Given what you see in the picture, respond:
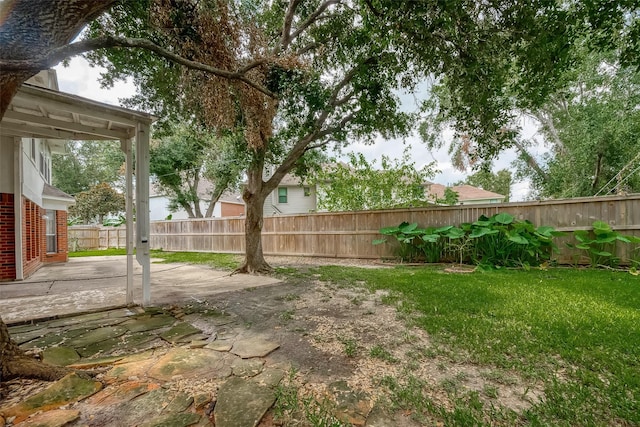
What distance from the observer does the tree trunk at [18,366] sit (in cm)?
206

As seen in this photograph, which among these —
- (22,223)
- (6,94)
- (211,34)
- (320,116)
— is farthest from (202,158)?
(6,94)

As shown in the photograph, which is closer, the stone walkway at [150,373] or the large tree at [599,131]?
the stone walkway at [150,373]

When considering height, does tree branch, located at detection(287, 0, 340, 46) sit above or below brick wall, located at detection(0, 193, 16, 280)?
above

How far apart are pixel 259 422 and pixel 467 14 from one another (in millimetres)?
5065

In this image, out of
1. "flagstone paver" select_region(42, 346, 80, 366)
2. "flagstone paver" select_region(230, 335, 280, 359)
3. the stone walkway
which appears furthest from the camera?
"flagstone paver" select_region(230, 335, 280, 359)

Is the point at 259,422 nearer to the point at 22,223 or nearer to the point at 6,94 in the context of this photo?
the point at 6,94

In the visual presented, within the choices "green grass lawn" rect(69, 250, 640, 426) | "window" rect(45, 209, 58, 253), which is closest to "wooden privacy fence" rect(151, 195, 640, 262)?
"green grass lawn" rect(69, 250, 640, 426)

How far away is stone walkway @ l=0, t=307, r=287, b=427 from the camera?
174 cm

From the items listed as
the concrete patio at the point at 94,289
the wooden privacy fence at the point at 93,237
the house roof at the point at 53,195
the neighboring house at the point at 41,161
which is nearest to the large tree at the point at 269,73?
the neighboring house at the point at 41,161

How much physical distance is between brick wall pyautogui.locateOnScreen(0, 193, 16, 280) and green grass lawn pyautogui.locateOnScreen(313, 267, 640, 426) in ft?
26.1

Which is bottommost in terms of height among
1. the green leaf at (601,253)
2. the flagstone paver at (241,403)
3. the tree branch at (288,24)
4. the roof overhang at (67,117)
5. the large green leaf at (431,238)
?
the flagstone paver at (241,403)

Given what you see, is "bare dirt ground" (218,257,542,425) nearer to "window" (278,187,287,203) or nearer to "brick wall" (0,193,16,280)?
"brick wall" (0,193,16,280)

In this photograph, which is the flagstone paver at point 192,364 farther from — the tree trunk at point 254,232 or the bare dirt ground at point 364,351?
the tree trunk at point 254,232

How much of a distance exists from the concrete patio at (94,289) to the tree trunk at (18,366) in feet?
5.89
